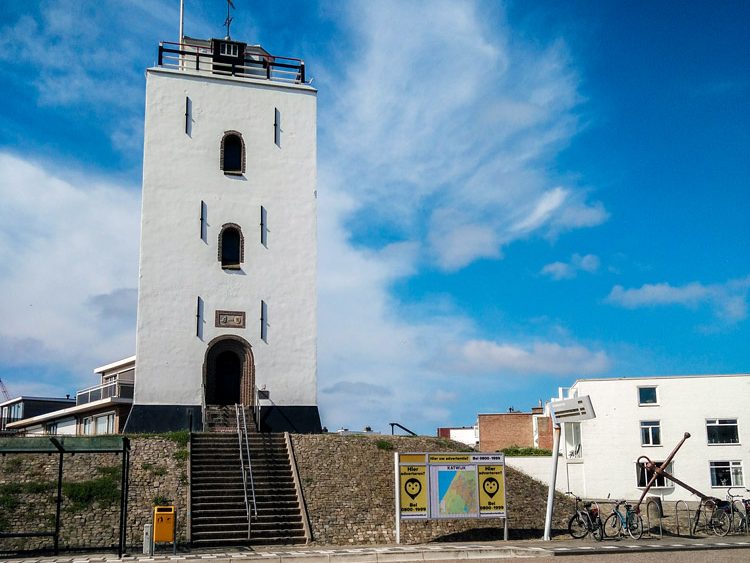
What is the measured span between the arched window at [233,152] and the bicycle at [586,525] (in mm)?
19603

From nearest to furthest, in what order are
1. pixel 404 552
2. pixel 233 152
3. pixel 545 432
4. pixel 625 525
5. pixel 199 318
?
pixel 404 552, pixel 625 525, pixel 199 318, pixel 233 152, pixel 545 432

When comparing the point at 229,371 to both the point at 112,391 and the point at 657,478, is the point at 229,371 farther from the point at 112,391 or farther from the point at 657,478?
the point at 657,478

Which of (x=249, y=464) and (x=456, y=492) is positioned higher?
(x=249, y=464)

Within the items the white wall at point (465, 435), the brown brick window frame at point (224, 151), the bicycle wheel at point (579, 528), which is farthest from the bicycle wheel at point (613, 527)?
the white wall at point (465, 435)

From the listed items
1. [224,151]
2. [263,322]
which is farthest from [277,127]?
[263,322]

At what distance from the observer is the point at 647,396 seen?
35.7m

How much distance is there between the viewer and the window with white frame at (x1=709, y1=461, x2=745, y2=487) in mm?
34125

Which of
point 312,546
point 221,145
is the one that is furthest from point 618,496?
point 221,145

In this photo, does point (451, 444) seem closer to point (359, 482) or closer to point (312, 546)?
point (359, 482)

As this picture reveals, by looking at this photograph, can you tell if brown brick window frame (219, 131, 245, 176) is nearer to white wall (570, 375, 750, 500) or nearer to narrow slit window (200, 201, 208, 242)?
narrow slit window (200, 201, 208, 242)

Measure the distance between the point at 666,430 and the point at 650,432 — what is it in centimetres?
65

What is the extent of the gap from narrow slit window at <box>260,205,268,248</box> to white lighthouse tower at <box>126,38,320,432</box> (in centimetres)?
4

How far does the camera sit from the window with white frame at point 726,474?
34.1m

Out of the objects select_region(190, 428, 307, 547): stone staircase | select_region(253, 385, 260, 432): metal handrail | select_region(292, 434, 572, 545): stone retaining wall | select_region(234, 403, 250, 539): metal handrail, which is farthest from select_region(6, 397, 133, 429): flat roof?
select_region(292, 434, 572, 545): stone retaining wall
